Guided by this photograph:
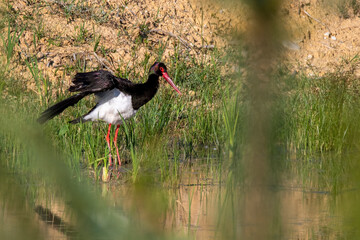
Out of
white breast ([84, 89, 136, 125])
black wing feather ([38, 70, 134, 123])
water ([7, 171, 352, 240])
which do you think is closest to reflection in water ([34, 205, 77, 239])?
water ([7, 171, 352, 240])

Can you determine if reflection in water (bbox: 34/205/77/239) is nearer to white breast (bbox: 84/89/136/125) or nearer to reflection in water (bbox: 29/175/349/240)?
reflection in water (bbox: 29/175/349/240)

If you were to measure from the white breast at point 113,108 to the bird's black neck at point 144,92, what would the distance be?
0.06 meters

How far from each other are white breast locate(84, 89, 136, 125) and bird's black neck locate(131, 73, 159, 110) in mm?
57

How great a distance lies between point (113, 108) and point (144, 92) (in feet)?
1.11

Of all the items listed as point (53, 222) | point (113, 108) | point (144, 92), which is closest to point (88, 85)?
point (113, 108)

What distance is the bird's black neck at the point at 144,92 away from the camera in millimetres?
5709

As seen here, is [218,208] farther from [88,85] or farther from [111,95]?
[111,95]

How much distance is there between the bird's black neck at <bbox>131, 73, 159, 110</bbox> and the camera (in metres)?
5.71

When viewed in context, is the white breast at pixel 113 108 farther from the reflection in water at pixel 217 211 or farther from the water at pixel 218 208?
the reflection in water at pixel 217 211

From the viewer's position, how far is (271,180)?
0.84 m

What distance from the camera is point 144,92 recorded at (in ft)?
19.2

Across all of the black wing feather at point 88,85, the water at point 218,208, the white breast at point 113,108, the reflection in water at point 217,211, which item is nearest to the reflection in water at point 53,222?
the water at point 218,208

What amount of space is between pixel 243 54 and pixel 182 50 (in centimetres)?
730

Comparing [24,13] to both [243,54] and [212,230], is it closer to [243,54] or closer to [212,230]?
[212,230]
